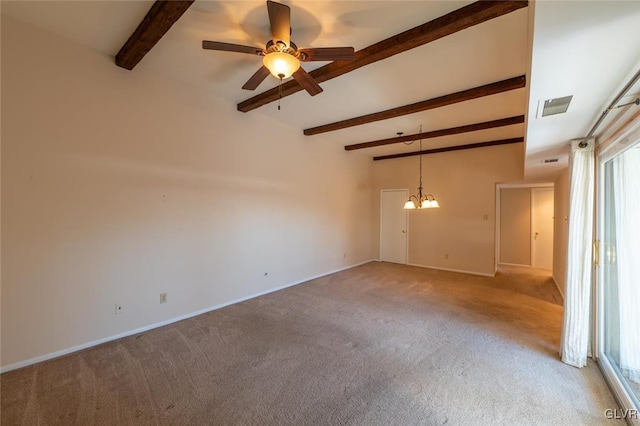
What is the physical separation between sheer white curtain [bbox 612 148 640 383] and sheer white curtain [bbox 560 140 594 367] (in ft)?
0.68

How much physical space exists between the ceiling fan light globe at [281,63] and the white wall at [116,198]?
6.66 ft

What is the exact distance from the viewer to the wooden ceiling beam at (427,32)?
6.39 ft

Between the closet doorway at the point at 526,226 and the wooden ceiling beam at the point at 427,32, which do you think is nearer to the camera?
the wooden ceiling beam at the point at 427,32

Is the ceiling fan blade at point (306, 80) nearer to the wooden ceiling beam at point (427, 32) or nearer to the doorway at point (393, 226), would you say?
the wooden ceiling beam at point (427, 32)

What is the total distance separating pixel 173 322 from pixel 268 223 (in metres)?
2.07

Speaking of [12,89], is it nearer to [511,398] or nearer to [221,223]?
[221,223]

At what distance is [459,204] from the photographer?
6.43 meters

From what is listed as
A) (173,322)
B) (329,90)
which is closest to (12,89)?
(173,322)

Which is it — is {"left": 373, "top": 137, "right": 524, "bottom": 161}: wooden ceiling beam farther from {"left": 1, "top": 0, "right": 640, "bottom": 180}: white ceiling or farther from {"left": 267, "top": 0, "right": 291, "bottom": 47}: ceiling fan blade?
{"left": 267, "top": 0, "right": 291, "bottom": 47}: ceiling fan blade

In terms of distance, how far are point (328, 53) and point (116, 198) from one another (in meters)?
2.80

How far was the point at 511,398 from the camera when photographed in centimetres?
211

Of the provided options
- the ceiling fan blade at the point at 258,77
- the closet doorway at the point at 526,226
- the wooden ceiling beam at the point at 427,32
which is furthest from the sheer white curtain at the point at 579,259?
the closet doorway at the point at 526,226

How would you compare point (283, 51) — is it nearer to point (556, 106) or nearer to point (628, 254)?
point (556, 106)

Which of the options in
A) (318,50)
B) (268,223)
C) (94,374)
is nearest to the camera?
(318,50)
